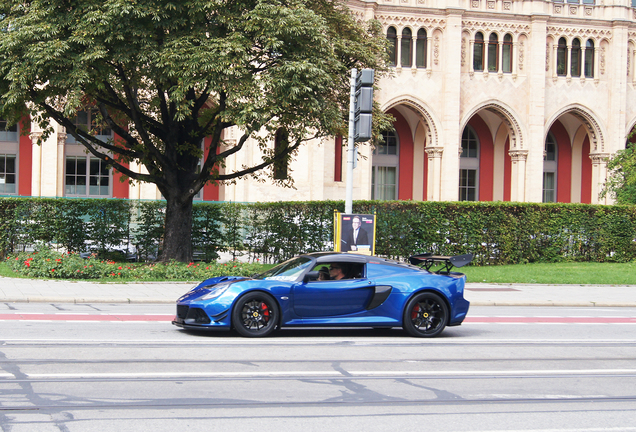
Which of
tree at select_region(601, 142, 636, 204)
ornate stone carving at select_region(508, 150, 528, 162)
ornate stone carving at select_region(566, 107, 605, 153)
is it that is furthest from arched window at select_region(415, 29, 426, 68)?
tree at select_region(601, 142, 636, 204)

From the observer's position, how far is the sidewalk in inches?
544

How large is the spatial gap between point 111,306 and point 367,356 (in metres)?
6.59

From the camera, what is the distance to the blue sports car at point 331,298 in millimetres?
9445

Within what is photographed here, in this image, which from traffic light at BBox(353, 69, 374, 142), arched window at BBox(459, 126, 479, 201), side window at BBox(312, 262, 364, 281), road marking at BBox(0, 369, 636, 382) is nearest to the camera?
road marking at BBox(0, 369, 636, 382)

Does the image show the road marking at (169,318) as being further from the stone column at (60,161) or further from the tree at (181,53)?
the stone column at (60,161)

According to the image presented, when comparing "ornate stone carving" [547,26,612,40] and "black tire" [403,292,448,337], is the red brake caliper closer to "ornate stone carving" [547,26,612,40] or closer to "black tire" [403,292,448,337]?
"black tire" [403,292,448,337]

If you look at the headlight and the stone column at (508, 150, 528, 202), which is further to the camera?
the stone column at (508, 150, 528, 202)

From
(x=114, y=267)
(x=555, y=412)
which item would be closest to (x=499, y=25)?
(x=114, y=267)

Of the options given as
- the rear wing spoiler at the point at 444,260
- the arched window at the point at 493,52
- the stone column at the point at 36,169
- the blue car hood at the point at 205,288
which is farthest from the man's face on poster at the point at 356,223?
the arched window at the point at 493,52

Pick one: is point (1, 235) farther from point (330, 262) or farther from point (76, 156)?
point (76, 156)

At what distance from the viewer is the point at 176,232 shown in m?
20.1

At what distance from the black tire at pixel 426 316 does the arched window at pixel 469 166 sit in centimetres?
3778

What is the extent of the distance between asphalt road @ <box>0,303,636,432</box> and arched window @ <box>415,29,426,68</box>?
32.9 m

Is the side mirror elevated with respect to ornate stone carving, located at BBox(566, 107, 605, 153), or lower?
lower
